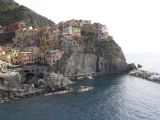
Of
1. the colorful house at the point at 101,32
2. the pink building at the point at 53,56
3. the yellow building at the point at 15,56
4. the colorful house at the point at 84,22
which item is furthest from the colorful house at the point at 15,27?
the colorful house at the point at 101,32

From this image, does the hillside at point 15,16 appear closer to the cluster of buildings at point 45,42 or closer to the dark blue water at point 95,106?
the cluster of buildings at point 45,42

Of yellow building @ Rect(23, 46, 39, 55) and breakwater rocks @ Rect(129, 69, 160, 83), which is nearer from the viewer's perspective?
breakwater rocks @ Rect(129, 69, 160, 83)

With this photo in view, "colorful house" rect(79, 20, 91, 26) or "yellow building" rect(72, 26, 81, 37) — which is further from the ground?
"colorful house" rect(79, 20, 91, 26)

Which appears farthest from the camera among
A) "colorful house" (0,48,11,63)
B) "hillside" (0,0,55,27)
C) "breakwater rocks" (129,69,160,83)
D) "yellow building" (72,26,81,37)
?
"hillside" (0,0,55,27)

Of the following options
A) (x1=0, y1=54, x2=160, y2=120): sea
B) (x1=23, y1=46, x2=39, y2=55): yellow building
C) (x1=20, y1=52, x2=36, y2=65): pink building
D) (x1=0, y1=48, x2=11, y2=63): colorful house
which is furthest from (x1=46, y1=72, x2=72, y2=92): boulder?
(x1=23, y1=46, x2=39, y2=55): yellow building

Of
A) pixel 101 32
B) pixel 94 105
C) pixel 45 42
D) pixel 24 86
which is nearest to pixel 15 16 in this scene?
pixel 45 42

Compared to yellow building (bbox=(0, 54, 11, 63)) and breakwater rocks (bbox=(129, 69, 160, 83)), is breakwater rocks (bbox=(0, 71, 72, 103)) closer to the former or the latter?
yellow building (bbox=(0, 54, 11, 63))

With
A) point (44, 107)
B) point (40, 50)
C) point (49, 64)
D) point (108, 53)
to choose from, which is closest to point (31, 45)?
point (40, 50)

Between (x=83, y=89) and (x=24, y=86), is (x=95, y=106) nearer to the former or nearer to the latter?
(x=83, y=89)
